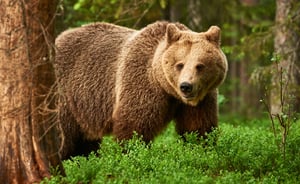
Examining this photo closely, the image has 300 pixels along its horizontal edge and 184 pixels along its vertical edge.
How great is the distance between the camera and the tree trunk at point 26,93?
19.9 ft

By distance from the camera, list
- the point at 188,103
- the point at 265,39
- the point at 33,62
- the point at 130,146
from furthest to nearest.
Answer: the point at 265,39
the point at 188,103
the point at 130,146
the point at 33,62

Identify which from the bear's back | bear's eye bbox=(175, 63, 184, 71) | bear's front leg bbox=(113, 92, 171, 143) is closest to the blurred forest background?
the bear's back

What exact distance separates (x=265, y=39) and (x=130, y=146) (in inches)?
215

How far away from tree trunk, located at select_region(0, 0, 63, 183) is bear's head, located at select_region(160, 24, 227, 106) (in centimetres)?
208

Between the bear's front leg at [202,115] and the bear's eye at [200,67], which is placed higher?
the bear's eye at [200,67]

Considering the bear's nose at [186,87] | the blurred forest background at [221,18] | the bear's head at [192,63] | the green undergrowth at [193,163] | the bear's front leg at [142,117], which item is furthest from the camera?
the blurred forest background at [221,18]

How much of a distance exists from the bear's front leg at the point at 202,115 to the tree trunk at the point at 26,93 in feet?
8.10

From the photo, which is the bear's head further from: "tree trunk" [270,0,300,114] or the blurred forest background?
"tree trunk" [270,0,300,114]

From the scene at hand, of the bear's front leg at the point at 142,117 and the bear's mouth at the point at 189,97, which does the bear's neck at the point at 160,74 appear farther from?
the bear's mouth at the point at 189,97

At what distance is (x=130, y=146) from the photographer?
286 inches

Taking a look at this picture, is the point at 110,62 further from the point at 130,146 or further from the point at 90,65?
the point at 130,146

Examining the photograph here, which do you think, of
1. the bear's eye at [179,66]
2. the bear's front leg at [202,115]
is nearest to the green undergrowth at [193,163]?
the bear's front leg at [202,115]

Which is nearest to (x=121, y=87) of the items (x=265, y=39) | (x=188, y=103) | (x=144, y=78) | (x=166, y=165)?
(x=144, y=78)

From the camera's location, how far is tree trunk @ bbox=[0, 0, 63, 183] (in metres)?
6.07
